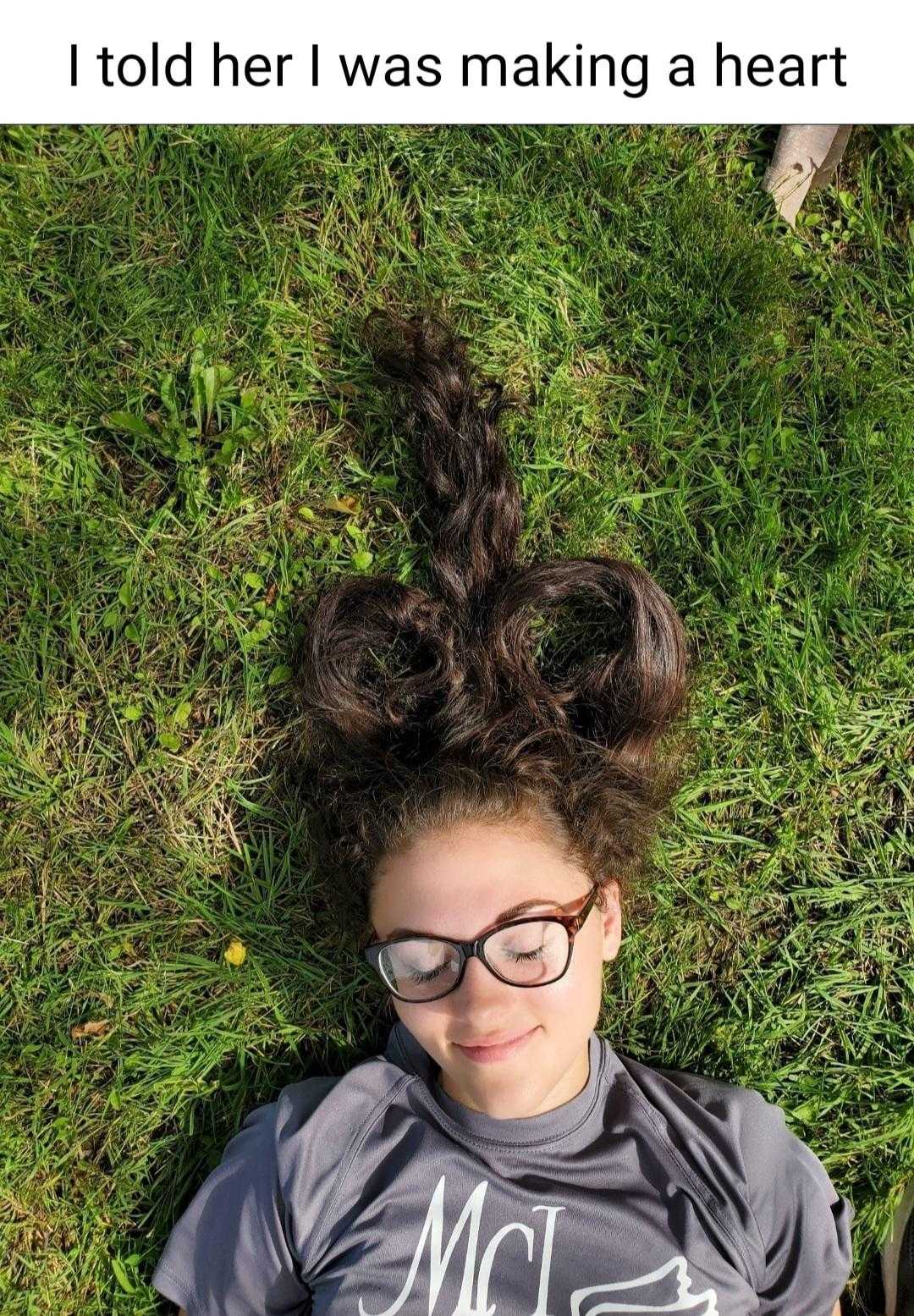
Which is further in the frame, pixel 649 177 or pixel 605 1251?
pixel 649 177

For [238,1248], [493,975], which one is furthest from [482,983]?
[238,1248]

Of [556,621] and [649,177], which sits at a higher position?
[649,177]

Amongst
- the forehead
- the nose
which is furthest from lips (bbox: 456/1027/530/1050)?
the forehead

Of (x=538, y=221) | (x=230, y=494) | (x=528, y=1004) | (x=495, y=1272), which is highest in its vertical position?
(x=538, y=221)

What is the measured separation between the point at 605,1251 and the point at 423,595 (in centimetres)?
208

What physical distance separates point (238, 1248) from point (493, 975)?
1193 mm

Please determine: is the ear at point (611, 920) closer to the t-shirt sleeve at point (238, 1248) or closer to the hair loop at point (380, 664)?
the hair loop at point (380, 664)

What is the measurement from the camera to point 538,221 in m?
3.70

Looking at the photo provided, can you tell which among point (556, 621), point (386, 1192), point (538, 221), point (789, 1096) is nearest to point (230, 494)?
point (556, 621)

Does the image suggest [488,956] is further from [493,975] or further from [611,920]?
[611,920]

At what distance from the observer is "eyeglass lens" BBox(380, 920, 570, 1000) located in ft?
9.36

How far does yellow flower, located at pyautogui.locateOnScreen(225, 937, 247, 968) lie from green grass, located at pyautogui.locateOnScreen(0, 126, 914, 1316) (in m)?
0.03

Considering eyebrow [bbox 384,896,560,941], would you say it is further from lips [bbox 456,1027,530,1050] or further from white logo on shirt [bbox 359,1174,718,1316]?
white logo on shirt [bbox 359,1174,718,1316]

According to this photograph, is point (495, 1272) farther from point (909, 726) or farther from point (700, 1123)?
point (909, 726)
